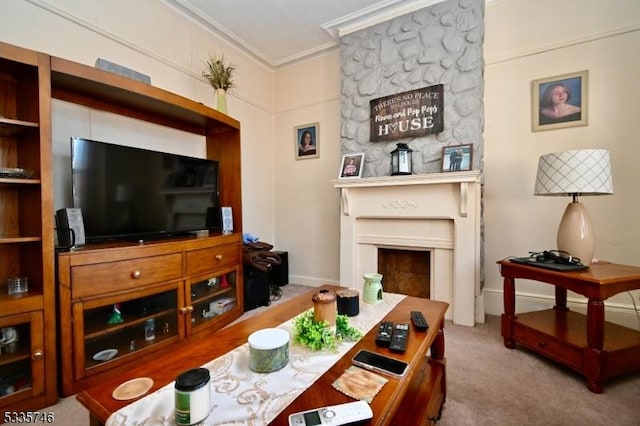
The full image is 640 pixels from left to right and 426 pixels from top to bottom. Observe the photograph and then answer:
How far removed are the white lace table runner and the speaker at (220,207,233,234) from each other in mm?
1585

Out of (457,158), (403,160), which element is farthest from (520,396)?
(403,160)

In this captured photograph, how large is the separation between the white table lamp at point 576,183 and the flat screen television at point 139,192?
2.43 metres

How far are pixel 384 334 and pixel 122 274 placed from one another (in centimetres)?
147

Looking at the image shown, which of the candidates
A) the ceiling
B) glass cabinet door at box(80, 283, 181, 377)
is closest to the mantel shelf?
the ceiling

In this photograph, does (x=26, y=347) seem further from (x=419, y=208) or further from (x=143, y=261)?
(x=419, y=208)

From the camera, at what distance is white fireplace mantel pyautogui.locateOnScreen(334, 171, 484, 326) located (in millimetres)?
2209

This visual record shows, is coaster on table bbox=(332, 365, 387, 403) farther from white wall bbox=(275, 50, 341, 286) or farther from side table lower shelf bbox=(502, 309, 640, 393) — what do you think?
white wall bbox=(275, 50, 341, 286)

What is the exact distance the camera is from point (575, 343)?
1.49 meters

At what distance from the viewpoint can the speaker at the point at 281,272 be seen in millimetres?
3199

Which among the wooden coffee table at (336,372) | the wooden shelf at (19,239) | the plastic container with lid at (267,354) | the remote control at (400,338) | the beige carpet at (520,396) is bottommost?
the beige carpet at (520,396)

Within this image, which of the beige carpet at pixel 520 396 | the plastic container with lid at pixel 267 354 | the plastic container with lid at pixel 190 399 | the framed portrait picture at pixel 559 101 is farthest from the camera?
the framed portrait picture at pixel 559 101

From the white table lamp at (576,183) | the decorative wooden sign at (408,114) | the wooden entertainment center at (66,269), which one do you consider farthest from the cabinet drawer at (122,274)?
the white table lamp at (576,183)

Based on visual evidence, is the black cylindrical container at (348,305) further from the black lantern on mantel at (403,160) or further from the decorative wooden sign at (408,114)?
the decorative wooden sign at (408,114)

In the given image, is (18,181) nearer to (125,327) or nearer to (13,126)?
(13,126)
